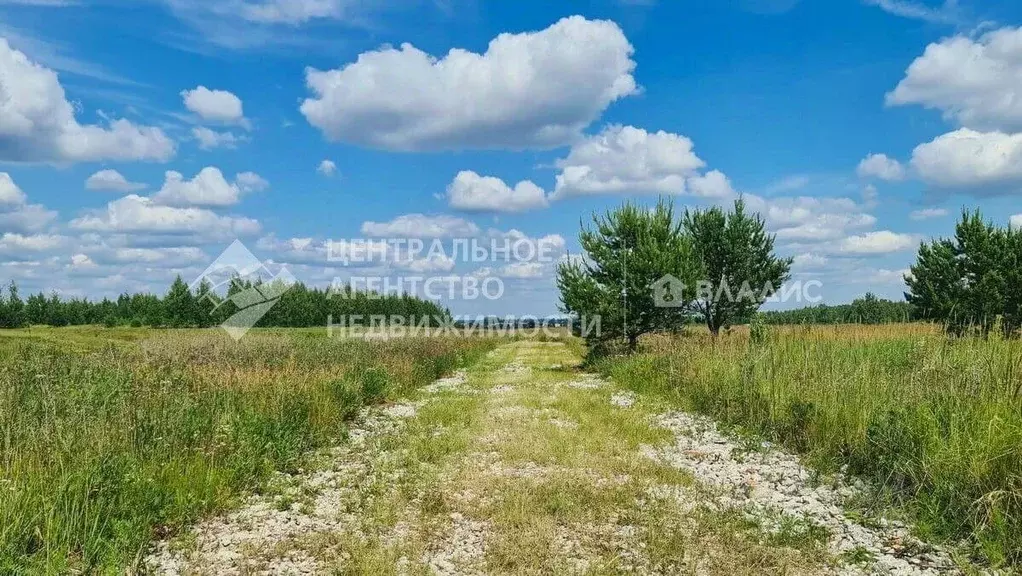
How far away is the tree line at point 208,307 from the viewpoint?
63.2m

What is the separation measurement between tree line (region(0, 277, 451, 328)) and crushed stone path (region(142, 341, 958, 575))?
53.3m

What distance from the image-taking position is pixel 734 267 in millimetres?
26281

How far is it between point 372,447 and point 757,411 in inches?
239

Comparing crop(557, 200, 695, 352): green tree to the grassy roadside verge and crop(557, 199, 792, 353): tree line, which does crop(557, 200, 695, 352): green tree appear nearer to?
crop(557, 199, 792, 353): tree line

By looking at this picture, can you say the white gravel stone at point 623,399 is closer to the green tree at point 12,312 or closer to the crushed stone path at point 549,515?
the crushed stone path at point 549,515

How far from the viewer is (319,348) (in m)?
20.5

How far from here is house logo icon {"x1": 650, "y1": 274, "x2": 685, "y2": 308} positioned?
22047mm

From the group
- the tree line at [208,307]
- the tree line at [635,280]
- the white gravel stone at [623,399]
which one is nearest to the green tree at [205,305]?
the tree line at [208,307]

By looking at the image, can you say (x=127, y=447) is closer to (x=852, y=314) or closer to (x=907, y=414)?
(x=907, y=414)

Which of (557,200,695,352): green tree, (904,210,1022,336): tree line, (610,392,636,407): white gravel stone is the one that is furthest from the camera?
(904,210,1022,336): tree line

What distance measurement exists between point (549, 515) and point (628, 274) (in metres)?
17.3

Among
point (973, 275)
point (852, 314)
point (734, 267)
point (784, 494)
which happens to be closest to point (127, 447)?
point (784, 494)

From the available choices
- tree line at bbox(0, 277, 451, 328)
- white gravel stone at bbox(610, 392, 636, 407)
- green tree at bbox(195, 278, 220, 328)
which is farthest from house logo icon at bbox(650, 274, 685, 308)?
green tree at bbox(195, 278, 220, 328)

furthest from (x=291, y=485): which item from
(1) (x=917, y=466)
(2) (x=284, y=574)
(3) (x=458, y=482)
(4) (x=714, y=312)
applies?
(4) (x=714, y=312)
